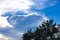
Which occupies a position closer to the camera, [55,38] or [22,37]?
[55,38]

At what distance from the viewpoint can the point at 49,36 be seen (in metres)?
101

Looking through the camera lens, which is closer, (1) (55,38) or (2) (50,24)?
(1) (55,38)

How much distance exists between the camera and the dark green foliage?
100738 mm

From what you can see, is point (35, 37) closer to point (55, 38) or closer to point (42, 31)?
point (42, 31)

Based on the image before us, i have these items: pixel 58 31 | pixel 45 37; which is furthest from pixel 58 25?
pixel 45 37

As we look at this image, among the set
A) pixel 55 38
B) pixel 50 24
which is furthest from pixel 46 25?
pixel 55 38

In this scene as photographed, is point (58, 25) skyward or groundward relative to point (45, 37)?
skyward

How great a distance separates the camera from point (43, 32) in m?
102

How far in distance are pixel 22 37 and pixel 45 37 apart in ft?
31.7

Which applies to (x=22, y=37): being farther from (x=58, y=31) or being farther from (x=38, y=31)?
(x=58, y=31)

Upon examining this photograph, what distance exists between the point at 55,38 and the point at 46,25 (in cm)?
950

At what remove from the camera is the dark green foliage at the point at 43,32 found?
10074cm

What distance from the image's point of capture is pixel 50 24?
342ft

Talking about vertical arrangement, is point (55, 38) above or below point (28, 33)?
below
